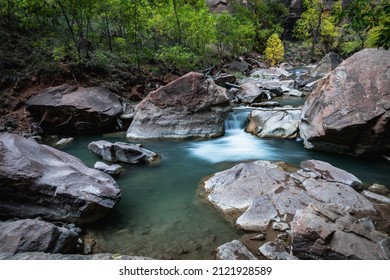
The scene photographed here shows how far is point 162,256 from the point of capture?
4098 millimetres

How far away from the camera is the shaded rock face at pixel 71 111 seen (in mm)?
10070

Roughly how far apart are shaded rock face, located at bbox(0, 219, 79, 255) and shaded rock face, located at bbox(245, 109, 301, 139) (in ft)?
24.0

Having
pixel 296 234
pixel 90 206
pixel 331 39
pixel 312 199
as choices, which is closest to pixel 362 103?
pixel 312 199

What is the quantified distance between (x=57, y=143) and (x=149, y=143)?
3.17 metres

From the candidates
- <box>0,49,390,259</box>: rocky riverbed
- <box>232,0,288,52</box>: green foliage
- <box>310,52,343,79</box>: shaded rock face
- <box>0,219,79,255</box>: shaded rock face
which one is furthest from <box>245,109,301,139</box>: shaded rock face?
<box>232,0,288,52</box>: green foliage

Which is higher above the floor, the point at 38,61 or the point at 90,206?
the point at 38,61

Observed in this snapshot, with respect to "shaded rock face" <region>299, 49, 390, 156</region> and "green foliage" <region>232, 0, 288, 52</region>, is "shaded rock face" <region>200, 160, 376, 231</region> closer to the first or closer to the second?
"shaded rock face" <region>299, 49, 390, 156</region>

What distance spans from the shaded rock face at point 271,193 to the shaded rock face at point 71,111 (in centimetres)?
583

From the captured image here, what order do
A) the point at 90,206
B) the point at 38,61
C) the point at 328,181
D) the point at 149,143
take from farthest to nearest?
the point at 38,61
the point at 149,143
the point at 328,181
the point at 90,206

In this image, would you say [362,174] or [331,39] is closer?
[362,174]

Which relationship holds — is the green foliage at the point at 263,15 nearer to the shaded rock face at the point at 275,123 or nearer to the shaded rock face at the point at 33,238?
the shaded rock face at the point at 275,123

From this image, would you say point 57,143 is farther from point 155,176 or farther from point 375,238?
point 375,238

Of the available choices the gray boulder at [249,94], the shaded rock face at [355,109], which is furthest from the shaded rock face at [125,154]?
the gray boulder at [249,94]

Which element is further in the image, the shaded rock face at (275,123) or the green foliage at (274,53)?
the green foliage at (274,53)
